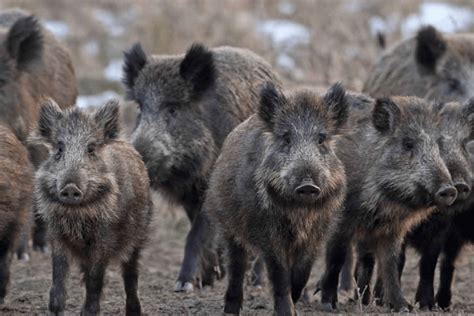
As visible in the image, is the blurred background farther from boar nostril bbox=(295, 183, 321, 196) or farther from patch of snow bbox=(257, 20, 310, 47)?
boar nostril bbox=(295, 183, 321, 196)

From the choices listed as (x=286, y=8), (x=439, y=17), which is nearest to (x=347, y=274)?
(x=439, y=17)

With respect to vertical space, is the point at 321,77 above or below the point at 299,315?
above

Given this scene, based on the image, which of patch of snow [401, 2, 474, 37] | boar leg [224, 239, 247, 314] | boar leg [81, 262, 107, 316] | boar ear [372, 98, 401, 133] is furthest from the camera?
patch of snow [401, 2, 474, 37]

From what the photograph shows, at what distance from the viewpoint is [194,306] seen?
922cm

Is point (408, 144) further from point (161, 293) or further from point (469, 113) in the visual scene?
point (161, 293)

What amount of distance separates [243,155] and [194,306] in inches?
52.1

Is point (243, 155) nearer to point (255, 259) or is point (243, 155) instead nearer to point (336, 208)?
point (336, 208)

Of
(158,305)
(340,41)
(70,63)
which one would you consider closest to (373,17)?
(340,41)

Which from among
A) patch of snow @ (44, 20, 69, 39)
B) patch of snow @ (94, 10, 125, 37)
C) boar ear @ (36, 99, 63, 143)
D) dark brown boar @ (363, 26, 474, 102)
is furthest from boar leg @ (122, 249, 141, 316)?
patch of snow @ (94, 10, 125, 37)

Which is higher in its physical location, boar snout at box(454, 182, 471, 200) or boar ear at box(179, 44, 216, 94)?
boar ear at box(179, 44, 216, 94)

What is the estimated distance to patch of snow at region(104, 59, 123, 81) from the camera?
63.5 feet

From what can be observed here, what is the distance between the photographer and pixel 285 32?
2016 cm

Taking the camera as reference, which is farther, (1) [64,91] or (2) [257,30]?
(2) [257,30]

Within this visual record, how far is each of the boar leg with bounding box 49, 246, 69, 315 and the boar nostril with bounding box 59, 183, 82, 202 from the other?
1.58 feet
